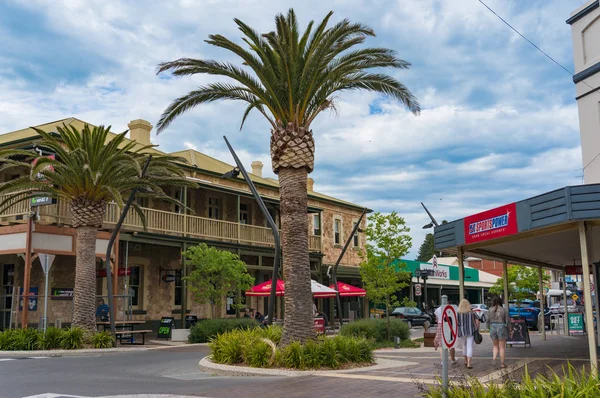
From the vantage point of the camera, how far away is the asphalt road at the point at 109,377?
34.2ft

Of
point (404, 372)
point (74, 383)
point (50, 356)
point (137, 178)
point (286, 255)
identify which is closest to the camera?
point (74, 383)

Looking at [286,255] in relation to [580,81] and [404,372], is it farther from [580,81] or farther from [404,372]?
[580,81]

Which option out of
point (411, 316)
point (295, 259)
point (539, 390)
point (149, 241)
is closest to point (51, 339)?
point (149, 241)

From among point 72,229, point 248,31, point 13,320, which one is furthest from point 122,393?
point 13,320

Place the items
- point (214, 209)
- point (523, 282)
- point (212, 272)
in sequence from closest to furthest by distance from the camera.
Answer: point (212, 272) < point (214, 209) < point (523, 282)

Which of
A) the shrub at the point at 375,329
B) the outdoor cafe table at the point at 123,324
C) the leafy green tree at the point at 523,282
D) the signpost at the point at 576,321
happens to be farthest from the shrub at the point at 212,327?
the leafy green tree at the point at 523,282

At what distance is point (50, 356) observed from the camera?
1770 cm

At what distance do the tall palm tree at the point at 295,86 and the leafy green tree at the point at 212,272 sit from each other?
10258 millimetres

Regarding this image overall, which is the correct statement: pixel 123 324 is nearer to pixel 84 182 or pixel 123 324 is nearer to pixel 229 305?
pixel 84 182

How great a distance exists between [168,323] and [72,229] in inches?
211

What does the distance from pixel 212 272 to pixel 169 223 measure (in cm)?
324

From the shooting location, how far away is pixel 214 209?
3197 cm

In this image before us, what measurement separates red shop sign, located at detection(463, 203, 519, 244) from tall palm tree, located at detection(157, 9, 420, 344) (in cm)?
399

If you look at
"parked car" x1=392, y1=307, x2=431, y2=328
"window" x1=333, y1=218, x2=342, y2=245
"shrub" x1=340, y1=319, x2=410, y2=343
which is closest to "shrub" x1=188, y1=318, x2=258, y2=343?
"shrub" x1=340, y1=319, x2=410, y2=343
